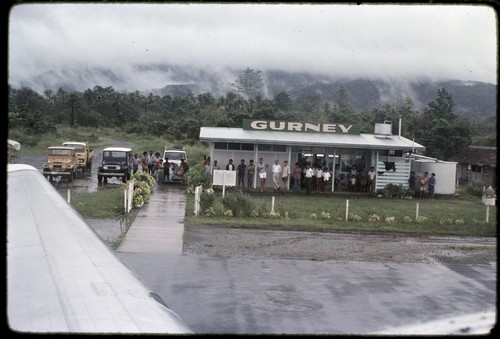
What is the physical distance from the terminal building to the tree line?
13820mm

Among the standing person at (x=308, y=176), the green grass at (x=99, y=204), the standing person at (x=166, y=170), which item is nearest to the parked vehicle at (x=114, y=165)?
the standing person at (x=166, y=170)

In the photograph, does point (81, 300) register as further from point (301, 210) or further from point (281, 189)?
point (281, 189)

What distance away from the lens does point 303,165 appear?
1127 inches

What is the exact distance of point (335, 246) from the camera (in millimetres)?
15836

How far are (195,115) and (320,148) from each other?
138 ft

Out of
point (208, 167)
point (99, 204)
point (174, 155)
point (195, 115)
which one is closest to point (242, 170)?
point (208, 167)

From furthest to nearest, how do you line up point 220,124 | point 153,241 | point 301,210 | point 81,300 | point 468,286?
1. point 220,124
2. point 301,210
3. point 153,241
4. point 468,286
5. point 81,300

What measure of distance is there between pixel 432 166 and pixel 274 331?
2197 centimetres

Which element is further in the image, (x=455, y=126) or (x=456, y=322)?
(x=455, y=126)

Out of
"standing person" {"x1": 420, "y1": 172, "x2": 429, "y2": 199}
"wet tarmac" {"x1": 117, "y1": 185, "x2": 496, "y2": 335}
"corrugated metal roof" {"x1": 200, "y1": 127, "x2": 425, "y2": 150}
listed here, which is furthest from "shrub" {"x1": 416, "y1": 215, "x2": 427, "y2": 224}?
"standing person" {"x1": 420, "y1": 172, "x2": 429, "y2": 199}

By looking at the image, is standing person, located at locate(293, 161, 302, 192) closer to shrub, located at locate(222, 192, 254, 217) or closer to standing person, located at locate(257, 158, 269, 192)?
standing person, located at locate(257, 158, 269, 192)

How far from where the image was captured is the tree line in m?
42.2

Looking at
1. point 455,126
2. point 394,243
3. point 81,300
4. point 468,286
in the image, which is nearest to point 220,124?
point 455,126

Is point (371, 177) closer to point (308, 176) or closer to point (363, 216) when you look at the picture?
point (308, 176)
